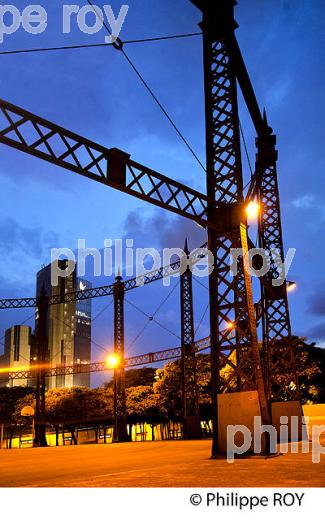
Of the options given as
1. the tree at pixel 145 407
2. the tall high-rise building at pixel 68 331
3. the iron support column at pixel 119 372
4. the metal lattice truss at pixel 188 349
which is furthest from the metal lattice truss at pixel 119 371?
the tall high-rise building at pixel 68 331

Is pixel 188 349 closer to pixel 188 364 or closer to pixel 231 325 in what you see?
pixel 188 364

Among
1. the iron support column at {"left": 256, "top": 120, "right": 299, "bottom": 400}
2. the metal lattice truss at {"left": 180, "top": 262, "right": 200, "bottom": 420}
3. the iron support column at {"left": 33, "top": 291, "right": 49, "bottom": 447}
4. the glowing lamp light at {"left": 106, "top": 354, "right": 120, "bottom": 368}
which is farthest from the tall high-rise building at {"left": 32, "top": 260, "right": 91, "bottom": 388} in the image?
the iron support column at {"left": 256, "top": 120, "right": 299, "bottom": 400}

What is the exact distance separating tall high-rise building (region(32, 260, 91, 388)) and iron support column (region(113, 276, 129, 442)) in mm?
95904

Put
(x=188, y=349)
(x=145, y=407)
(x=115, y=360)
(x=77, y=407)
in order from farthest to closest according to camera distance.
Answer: (x=77, y=407) → (x=145, y=407) → (x=115, y=360) → (x=188, y=349)

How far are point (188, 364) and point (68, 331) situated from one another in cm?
12833

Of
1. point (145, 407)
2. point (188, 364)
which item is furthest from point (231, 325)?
point (145, 407)

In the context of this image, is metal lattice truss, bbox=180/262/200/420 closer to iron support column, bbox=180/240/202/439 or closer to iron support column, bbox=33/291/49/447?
iron support column, bbox=180/240/202/439

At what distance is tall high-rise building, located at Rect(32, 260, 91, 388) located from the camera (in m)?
142

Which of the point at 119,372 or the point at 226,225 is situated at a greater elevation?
the point at 226,225

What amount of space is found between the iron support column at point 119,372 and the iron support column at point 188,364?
16.3 ft

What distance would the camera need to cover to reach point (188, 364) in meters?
28.6
